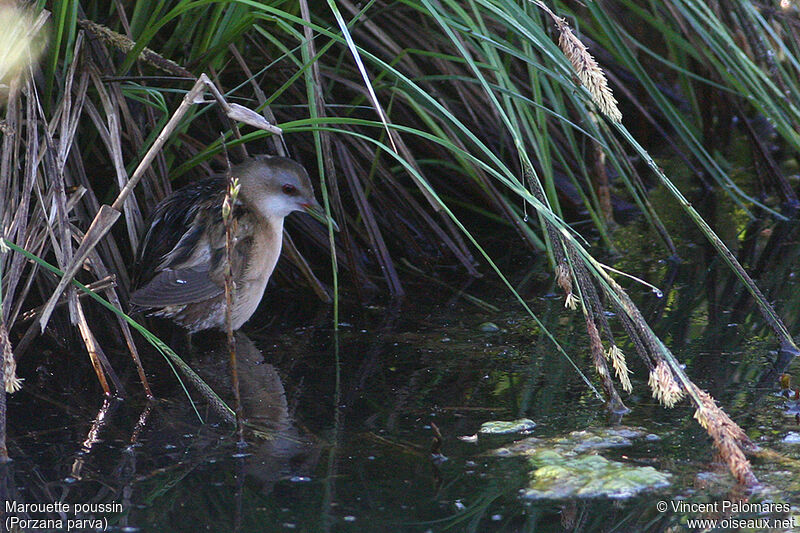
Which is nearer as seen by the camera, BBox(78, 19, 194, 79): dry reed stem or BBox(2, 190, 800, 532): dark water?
BBox(2, 190, 800, 532): dark water

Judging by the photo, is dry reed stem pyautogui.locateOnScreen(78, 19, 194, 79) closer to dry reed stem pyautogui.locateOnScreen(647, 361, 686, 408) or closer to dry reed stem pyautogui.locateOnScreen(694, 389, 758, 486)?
dry reed stem pyautogui.locateOnScreen(647, 361, 686, 408)

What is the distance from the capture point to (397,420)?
→ 8.64ft

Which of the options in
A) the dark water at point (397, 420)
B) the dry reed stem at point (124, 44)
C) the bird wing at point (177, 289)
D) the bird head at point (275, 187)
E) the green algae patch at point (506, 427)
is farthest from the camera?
the bird head at point (275, 187)

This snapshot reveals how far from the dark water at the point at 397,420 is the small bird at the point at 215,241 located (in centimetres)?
17

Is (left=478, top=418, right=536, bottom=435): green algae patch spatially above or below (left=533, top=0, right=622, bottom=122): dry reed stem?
below

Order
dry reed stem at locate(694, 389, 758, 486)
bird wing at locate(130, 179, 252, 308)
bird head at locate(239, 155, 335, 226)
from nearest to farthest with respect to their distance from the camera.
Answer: dry reed stem at locate(694, 389, 758, 486)
bird wing at locate(130, 179, 252, 308)
bird head at locate(239, 155, 335, 226)

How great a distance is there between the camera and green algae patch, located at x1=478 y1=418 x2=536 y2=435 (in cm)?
253

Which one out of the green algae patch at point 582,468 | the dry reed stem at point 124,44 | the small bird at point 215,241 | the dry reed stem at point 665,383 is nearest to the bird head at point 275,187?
the small bird at point 215,241

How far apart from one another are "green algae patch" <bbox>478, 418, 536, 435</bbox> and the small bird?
3.46ft

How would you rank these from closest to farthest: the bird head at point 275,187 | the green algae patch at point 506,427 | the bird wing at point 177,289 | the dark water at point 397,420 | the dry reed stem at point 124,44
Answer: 1. the dark water at point 397,420
2. the green algae patch at point 506,427
3. the dry reed stem at point 124,44
4. the bird wing at point 177,289
5. the bird head at point 275,187

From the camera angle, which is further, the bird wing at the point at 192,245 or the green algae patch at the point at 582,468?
the bird wing at the point at 192,245

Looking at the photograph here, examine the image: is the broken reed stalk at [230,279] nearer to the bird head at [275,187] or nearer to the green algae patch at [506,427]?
the green algae patch at [506,427]

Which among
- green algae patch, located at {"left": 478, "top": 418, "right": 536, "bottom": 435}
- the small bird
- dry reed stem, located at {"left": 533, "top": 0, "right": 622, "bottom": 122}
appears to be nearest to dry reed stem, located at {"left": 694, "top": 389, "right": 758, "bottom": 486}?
green algae patch, located at {"left": 478, "top": 418, "right": 536, "bottom": 435}

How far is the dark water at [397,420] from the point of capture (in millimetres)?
2160
